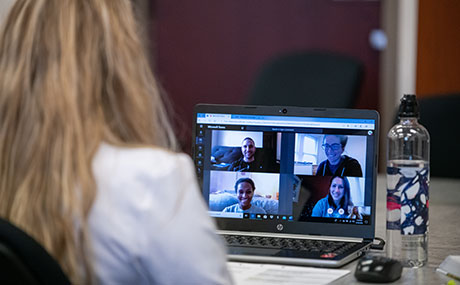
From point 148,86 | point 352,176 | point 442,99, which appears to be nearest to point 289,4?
point 442,99

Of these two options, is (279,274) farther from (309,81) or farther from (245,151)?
(309,81)

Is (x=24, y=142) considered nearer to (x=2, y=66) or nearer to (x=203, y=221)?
(x=2, y=66)

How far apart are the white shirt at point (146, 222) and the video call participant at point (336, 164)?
641mm

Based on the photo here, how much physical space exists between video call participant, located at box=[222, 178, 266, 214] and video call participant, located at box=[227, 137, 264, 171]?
0.08 feet

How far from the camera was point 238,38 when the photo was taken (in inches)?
190

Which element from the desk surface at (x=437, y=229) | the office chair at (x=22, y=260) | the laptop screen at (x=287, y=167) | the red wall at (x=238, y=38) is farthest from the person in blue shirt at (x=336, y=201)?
the red wall at (x=238, y=38)

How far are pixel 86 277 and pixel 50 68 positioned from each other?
270 millimetres

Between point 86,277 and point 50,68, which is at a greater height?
point 50,68

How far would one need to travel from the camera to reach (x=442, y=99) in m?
3.00

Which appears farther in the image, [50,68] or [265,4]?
[265,4]

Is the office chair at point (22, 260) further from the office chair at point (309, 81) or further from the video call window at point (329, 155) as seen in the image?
the office chair at point (309, 81)

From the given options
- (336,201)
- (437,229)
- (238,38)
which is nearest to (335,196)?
(336,201)

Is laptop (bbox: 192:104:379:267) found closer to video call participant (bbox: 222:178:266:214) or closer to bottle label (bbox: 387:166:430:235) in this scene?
video call participant (bbox: 222:178:266:214)

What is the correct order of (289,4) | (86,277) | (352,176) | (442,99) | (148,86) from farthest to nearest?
(289,4), (442,99), (352,176), (148,86), (86,277)
